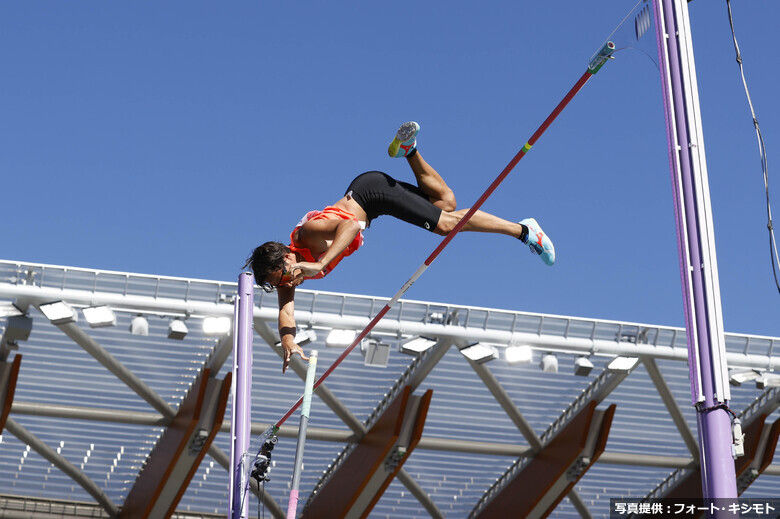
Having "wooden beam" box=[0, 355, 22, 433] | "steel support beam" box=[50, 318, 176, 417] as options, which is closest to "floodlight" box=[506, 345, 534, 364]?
"steel support beam" box=[50, 318, 176, 417]

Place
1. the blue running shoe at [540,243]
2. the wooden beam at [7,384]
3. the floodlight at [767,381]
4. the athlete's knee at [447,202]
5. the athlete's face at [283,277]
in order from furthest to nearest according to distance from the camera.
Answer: the floodlight at [767,381] < the wooden beam at [7,384] < the blue running shoe at [540,243] < the athlete's knee at [447,202] < the athlete's face at [283,277]

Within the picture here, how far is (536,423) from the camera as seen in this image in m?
16.3

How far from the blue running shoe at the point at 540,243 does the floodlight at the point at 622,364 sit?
7246 mm

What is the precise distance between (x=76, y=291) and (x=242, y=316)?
587 centimetres

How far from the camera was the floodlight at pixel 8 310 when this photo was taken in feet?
41.7

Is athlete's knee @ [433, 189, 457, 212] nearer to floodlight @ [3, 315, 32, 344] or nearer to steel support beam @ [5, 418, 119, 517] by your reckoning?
floodlight @ [3, 315, 32, 344]

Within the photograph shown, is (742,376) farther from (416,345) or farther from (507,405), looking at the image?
(416,345)

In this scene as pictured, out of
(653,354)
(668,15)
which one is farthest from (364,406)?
(668,15)

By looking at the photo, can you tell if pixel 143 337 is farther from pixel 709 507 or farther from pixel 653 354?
pixel 709 507

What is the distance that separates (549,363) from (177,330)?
466cm

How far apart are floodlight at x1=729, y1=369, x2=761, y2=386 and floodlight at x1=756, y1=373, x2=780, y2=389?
0.08 meters

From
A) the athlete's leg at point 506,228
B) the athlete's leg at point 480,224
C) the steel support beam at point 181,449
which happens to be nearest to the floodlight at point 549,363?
the steel support beam at point 181,449

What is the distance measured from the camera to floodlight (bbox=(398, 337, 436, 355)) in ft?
45.0

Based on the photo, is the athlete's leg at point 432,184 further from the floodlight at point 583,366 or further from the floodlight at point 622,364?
the floodlight at point 622,364
